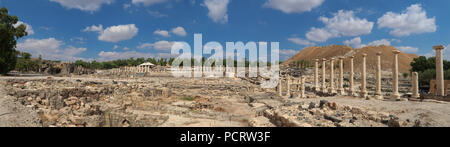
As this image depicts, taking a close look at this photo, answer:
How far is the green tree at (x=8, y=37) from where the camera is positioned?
78.7 feet

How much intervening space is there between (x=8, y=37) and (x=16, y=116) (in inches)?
912

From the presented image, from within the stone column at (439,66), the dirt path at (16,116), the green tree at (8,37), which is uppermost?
the green tree at (8,37)

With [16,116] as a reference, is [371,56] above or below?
above

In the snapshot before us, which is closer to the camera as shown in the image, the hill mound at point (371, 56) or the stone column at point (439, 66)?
the stone column at point (439, 66)

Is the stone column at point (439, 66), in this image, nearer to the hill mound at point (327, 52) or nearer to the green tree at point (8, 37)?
the green tree at point (8, 37)

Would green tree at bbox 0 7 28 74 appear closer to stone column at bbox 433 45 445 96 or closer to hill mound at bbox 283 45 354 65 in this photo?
stone column at bbox 433 45 445 96

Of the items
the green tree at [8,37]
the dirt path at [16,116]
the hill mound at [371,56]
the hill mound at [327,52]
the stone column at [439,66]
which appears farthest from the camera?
the hill mound at [327,52]

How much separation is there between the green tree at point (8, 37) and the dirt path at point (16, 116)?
64.4 ft

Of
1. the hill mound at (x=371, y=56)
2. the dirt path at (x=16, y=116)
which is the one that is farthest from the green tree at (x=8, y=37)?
the hill mound at (x=371, y=56)

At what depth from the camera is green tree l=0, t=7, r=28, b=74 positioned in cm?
2399

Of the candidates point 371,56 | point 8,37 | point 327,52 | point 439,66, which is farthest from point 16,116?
point 327,52

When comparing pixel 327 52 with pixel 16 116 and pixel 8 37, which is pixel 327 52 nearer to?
pixel 8 37

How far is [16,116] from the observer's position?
8.67m

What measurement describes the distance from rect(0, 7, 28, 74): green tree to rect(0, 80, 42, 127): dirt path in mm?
19623
